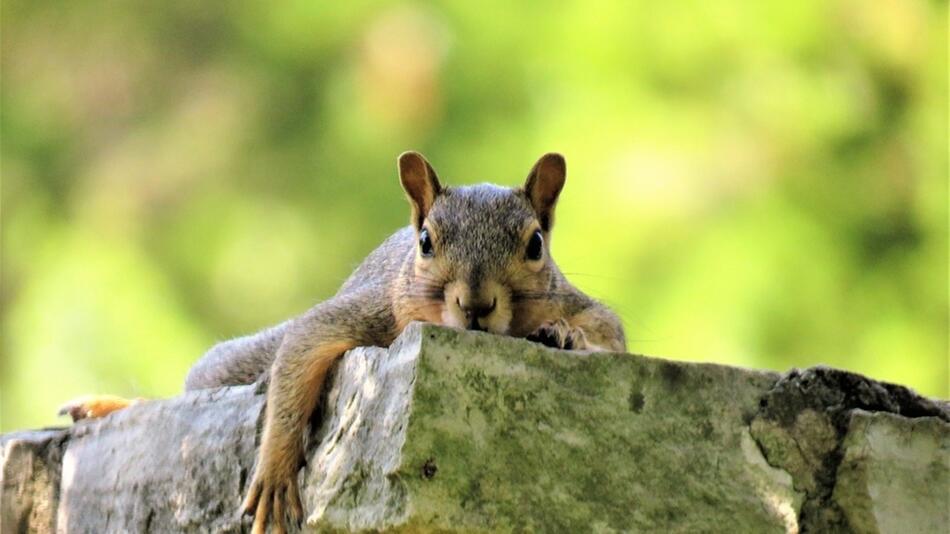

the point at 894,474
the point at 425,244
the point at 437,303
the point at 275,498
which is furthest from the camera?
the point at 425,244

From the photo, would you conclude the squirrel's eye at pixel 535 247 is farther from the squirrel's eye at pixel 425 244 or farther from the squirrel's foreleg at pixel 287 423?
the squirrel's foreleg at pixel 287 423

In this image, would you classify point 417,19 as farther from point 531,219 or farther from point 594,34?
point 531,219

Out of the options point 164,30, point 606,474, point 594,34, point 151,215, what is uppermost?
point 164,30

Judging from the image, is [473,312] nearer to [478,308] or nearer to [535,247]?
[478,308]

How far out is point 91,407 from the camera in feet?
10.4

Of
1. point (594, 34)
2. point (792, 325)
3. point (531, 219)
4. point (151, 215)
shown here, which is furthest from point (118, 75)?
point (531, 219)

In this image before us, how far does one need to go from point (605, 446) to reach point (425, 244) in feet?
2.68

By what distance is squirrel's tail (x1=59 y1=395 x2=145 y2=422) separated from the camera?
10.3 ft

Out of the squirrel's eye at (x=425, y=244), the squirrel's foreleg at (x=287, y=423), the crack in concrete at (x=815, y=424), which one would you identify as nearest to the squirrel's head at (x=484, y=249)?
the squirrel's eye at (x=425, y=244)

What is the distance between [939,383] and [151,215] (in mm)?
2966

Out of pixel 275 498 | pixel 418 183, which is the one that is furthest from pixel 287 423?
pixel 418 183

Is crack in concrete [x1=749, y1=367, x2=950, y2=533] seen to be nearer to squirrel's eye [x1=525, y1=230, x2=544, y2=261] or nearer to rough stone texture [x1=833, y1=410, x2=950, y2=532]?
rough stone texture [x1=833, y1=410, x2=950, y2=532]

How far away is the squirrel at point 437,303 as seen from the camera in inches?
93.3

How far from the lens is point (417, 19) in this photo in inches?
230
